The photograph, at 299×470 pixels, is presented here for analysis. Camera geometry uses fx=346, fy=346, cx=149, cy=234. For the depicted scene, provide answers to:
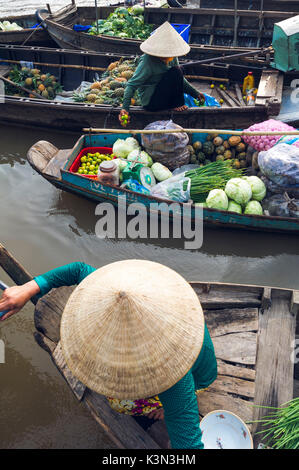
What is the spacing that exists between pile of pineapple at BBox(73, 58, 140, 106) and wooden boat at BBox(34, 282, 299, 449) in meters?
4.37

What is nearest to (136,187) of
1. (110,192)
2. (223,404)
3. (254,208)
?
(110,192)

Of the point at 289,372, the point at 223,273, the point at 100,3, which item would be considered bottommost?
the point at 223,273

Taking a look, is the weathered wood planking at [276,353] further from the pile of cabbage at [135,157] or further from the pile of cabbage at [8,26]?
the pile of cabbage at [8,26]

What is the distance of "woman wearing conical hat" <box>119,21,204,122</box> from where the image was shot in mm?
4988

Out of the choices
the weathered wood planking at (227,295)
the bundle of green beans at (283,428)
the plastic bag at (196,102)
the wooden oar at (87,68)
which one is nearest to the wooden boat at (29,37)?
the wooden oar at (87,68)

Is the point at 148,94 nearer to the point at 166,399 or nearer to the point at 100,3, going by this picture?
the point at 166,399

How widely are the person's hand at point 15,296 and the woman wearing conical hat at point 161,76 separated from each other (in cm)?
399

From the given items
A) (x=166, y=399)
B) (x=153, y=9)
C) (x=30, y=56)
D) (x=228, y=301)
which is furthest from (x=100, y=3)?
(x=166, y=399)

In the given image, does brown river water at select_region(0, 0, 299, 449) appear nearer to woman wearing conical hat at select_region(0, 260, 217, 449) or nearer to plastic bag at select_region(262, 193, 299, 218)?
plastic bag at select_region(262, 193, 299, 218)

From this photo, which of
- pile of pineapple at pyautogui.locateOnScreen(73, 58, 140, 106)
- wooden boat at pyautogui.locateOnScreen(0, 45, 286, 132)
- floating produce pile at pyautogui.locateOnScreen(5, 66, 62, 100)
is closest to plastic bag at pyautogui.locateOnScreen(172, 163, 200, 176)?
wooden boat at pyautogui.locateOnScreen(0, 45, 286, 132)

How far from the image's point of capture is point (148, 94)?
5527 millimetres

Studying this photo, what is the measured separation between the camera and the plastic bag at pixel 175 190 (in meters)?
4.62

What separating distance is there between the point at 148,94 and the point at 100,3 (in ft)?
44.4

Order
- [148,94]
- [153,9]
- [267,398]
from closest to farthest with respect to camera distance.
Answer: [267,398]
[148,94]
[153,9]
